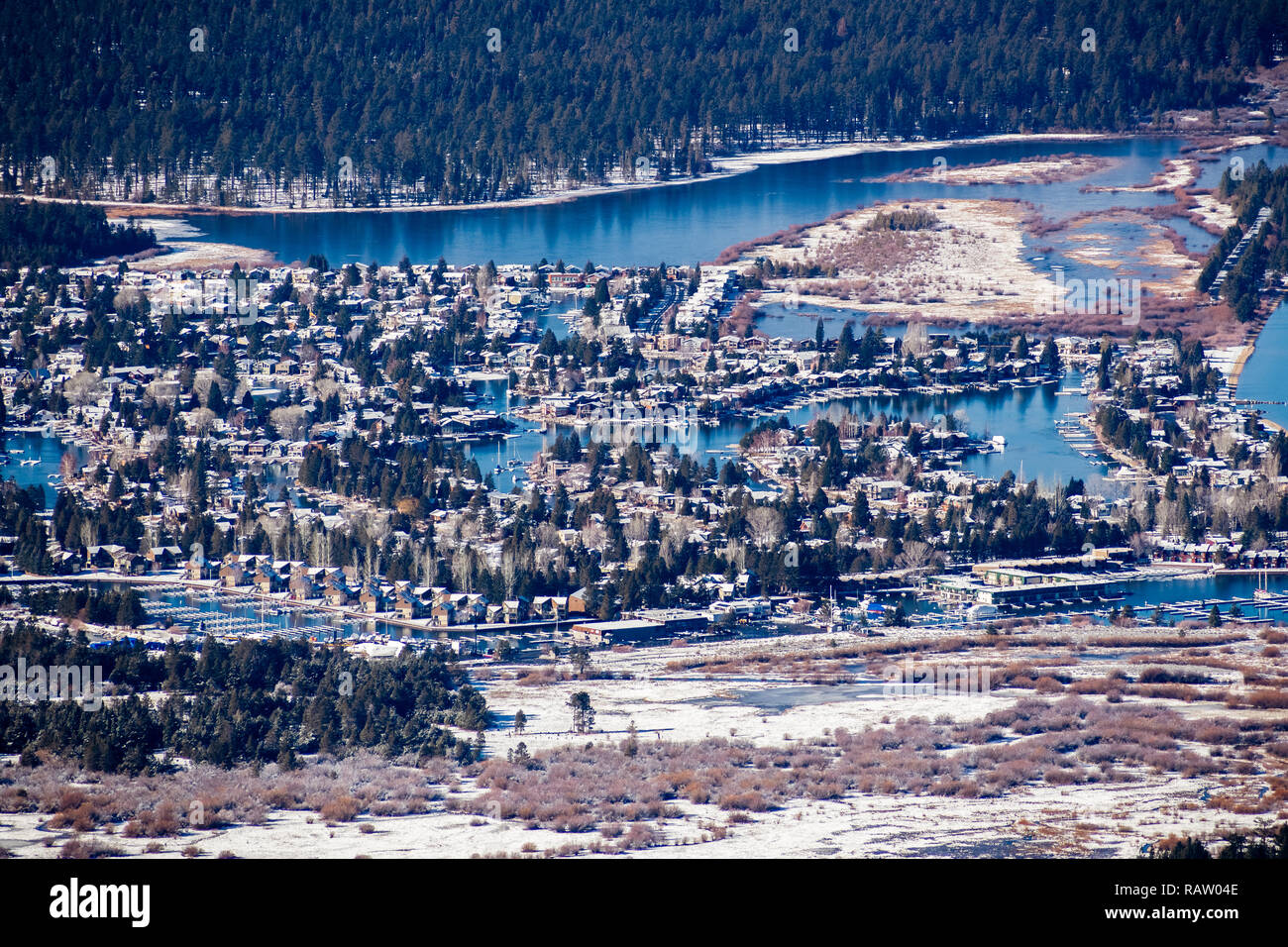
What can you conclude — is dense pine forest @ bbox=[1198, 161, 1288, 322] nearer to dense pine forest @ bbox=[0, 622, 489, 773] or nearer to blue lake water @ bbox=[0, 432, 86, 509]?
blue lake water @ bbox=[0, 432, 86, 509]

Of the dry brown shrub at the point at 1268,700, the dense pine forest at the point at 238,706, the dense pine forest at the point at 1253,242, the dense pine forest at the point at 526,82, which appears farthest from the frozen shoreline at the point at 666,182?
the dry brown shrub at the point at 1268,700

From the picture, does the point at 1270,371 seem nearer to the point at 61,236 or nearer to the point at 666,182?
the point at 61,236

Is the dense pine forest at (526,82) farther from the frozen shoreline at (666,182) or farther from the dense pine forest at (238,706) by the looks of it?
the dense pine forest at (238,706)

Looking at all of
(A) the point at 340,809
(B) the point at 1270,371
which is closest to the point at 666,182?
(B) the point at 1270,371

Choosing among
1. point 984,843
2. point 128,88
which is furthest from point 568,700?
point 128,88

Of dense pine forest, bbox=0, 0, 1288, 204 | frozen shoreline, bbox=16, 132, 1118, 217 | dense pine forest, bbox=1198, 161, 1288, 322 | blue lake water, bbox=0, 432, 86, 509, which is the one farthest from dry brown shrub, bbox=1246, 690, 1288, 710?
dense pine forest, bbox=0, 0, 1288, 204
